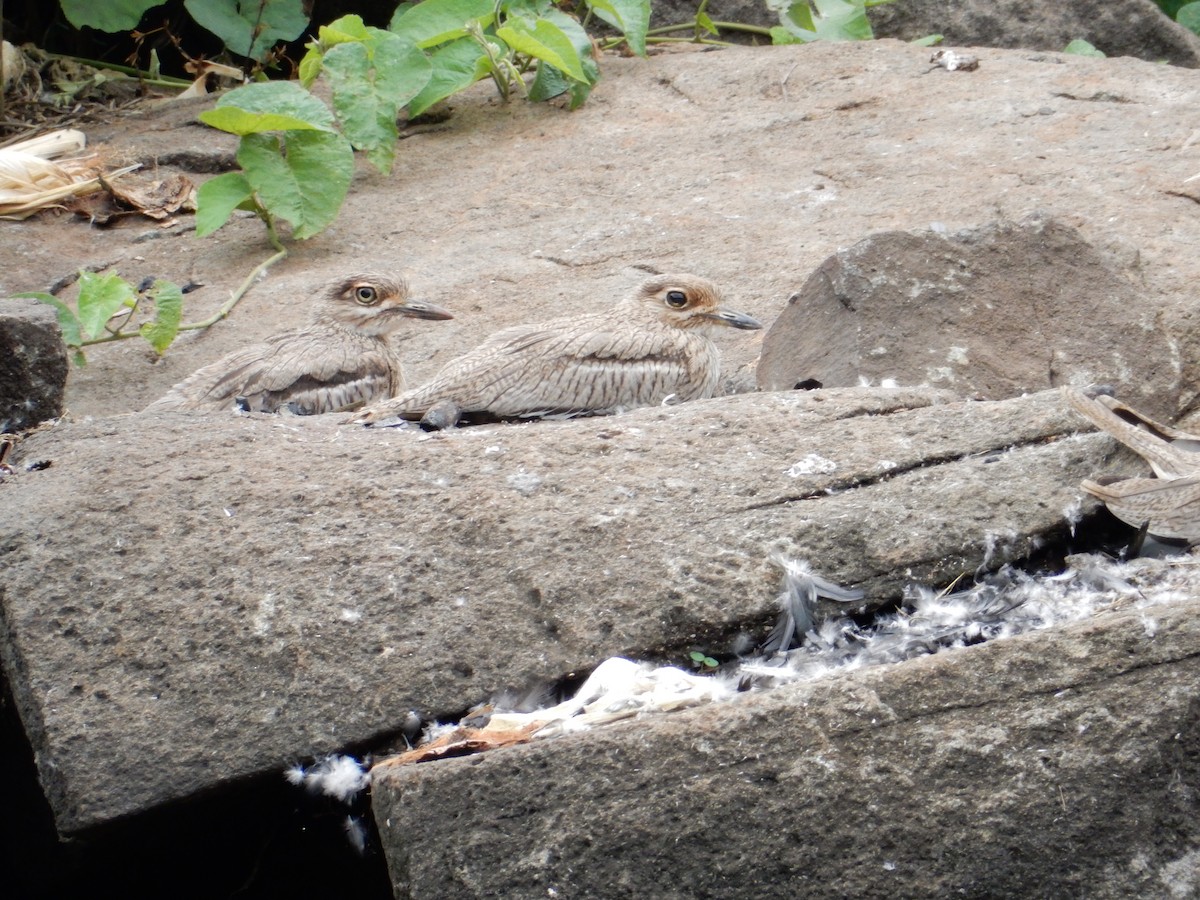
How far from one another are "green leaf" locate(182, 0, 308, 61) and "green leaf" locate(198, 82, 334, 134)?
4.95 ft

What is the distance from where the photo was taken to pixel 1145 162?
23.1ft

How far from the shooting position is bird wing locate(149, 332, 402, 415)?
5.68 m

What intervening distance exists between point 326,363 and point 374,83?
238cm

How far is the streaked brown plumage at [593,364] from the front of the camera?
5320 mm

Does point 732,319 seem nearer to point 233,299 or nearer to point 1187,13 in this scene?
point 233,299

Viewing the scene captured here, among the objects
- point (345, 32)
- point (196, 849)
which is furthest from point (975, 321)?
point (345, 32)

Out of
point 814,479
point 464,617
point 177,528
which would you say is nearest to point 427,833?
point 464,617

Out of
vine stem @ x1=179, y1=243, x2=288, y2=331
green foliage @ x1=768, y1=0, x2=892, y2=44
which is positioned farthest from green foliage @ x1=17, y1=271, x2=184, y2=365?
green foliage @ x1=768, y1=0, x2=892, y2=44

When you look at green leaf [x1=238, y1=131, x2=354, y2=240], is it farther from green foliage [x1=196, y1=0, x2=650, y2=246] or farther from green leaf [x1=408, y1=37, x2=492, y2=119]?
green leaf [x1=408, y1=37, x2=492, y2=119]

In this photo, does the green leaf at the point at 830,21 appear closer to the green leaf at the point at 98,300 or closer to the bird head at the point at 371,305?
the bird head at the point at 371,305

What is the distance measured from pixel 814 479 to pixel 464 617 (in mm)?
997

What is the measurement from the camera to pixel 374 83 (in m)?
7.77

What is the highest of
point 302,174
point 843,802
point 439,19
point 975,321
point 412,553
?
point 843,802

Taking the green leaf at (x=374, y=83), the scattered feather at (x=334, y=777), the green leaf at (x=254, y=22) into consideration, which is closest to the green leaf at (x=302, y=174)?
the green leaf at (x=374, y=83)
